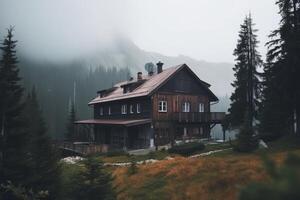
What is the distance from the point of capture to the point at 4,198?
20156 mm

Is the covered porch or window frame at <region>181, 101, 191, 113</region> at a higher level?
window frame at <region>181, 101, 191, 113</region>

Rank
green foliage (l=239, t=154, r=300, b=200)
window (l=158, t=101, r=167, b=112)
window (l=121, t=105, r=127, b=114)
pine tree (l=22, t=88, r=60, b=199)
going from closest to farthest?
green foliage (l=239, t=154, r=300, b=200), pine tree (l=22, t=88, r=60, b=199), window (l=158, t=101, r=167, b=112), window (l=121, t=105, r=127, b=114)

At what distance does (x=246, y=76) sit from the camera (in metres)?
41.1

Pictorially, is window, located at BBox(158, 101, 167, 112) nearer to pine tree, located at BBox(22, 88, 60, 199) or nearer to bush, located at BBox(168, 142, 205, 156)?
bush, located at BBox(168, 142, 205, 156)

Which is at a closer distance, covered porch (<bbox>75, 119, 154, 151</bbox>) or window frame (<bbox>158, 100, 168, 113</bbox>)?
covered porch (<bbox>75, 119, 154, 151</bbox>)

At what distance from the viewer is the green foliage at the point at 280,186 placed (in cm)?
231

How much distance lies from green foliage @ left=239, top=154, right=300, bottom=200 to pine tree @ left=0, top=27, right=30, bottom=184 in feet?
70.4

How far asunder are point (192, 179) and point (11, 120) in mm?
13364

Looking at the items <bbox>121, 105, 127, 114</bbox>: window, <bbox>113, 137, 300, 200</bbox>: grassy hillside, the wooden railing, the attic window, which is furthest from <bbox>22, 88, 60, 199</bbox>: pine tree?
the attic window

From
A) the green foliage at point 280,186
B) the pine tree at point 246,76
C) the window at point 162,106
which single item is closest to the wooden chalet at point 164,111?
the window at point 162,106

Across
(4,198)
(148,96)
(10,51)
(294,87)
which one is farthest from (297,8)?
(4,198)

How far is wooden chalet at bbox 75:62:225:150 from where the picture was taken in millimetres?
44000

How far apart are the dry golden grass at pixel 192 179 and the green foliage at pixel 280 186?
42.1 feet

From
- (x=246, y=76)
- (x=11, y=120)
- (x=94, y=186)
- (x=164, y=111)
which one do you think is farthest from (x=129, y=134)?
(x=94, y=186)
